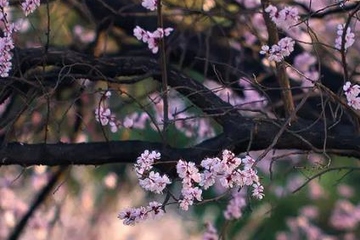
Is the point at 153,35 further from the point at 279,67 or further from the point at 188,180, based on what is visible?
the point at 188,180

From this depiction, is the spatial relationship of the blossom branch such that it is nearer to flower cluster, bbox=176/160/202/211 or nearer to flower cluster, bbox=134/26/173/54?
flower cluster, bbox=134/26/173/54

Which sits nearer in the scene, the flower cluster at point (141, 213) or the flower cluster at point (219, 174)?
the flower cluster at point (219, 174)

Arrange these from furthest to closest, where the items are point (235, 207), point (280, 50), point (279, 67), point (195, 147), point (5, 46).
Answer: point (235, 207) → point (279, 67) → point (195, 147) → point (5, 46) → point (280, 50)

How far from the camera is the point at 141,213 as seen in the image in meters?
3.64

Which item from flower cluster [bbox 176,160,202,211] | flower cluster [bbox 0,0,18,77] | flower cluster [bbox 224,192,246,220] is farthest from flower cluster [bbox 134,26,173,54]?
flower cluster [bbox 224,192,246,220]

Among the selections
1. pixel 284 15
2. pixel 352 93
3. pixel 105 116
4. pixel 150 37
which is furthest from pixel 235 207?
pixel 352 93

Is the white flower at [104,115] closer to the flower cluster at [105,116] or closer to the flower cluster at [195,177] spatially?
the flower cluster at [105,116]

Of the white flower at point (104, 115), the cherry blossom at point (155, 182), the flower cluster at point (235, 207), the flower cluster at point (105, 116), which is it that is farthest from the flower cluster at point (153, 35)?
the flower cluster at point (235, 207)

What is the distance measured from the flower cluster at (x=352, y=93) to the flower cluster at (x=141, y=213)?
773 millimetres

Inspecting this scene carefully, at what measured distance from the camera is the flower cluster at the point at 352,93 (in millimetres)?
3602

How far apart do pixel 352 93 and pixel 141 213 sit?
86cm

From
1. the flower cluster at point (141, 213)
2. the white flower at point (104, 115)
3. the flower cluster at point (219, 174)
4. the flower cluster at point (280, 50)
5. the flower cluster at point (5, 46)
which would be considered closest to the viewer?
the flower cluster at point (219, 174)

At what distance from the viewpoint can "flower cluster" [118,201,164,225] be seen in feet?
11.9

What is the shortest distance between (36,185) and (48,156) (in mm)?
4399
